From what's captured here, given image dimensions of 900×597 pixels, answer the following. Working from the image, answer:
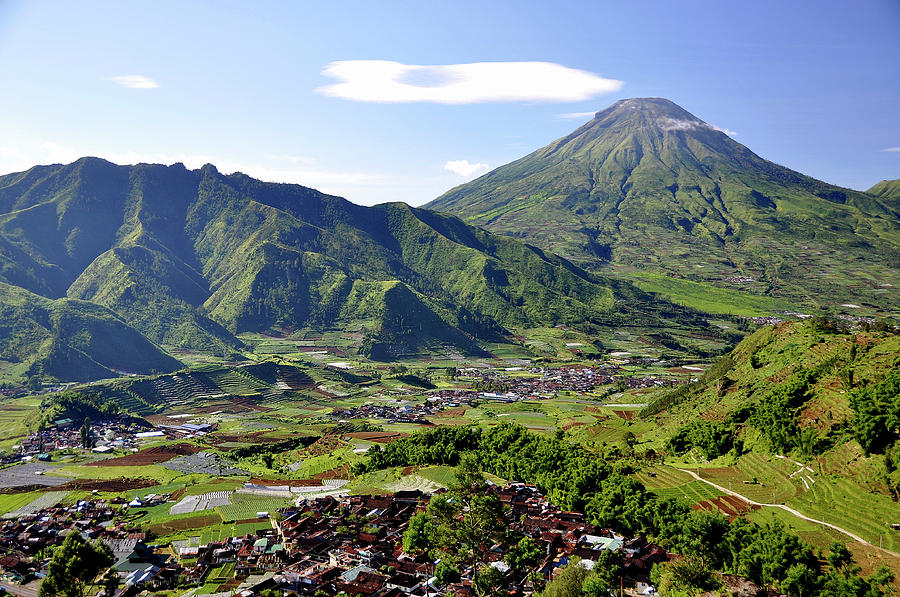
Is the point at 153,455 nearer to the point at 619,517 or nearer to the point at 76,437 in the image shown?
the point at 76,437

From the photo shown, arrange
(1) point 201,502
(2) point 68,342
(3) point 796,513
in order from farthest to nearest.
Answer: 1. (2) point 68,342
2. (1) point 201,502
3. (3) point 796,513

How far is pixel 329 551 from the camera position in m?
41.5

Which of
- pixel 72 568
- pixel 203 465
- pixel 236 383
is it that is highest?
pixel 72 568

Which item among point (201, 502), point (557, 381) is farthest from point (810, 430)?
point (557, 381)

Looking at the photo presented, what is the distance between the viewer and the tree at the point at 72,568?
106ft

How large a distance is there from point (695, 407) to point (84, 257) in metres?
193

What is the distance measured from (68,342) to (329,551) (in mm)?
109604

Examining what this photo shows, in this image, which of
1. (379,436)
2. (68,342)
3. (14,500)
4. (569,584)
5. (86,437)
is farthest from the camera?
(68,342)

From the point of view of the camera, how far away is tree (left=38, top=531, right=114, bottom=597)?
32188mm

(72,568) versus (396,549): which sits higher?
(72,568)

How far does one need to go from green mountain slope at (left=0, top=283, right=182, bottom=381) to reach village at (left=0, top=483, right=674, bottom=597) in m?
78.0

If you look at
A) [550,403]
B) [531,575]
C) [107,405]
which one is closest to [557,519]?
[531,575]

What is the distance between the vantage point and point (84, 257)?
196125 mm

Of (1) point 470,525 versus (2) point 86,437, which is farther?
(2) point 86,437
